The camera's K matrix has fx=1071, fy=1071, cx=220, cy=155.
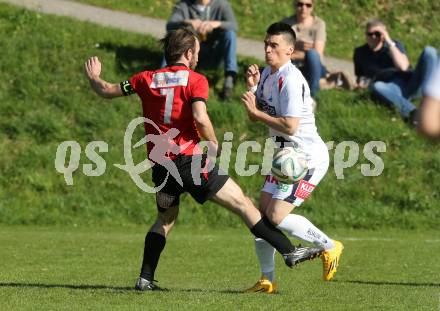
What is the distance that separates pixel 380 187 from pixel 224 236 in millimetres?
3295

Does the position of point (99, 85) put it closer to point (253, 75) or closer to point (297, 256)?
point (253, 75)

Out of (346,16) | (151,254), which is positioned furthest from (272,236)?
(346,16)

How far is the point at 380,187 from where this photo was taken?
16.3 metres

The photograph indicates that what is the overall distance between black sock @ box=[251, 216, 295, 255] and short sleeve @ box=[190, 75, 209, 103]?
3.51ft

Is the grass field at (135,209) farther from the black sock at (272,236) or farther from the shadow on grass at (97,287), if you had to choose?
the black sock at (272,236)

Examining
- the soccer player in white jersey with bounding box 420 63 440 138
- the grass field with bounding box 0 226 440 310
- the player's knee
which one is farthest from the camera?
the player's knee

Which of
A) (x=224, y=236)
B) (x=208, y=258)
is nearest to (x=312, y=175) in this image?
(x=208, y=258)

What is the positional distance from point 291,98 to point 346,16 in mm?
14136

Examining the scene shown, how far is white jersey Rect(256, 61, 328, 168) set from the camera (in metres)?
8.38

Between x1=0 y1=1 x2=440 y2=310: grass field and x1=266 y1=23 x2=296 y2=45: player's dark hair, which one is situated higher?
x1=266 y1=23 x2=296 y2=45: player's dark hair

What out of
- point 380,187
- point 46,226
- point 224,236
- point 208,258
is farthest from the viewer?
point 380,187

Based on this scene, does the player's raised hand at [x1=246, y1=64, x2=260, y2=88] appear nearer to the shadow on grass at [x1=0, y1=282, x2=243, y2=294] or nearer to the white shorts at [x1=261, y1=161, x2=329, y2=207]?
the white shorts at [x1=261, y1=161, x2=329, y2=207]

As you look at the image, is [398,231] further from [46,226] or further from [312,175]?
[312,175]

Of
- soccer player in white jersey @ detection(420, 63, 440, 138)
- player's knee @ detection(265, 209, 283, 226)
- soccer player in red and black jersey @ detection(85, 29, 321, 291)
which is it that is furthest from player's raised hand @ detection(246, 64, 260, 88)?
soccer player in white jersey @ detection(420, 63, 440, 138)
